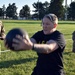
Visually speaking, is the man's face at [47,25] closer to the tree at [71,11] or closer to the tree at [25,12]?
the tree at [71,11]

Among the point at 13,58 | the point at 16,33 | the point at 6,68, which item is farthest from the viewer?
the point at 13,58

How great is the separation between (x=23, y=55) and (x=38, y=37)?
7601 millimetres

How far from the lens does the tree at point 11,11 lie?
12288 centimetres

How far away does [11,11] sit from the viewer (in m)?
124

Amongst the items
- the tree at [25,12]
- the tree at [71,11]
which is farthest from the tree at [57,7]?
the tree at [25,12]

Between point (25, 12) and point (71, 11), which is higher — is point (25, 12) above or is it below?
below

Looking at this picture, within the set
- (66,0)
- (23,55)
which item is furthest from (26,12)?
(23,55)

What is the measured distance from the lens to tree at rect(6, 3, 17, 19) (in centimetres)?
12288

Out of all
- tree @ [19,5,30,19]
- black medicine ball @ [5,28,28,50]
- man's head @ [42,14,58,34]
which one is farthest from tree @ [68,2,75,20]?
black medicine ball @ [5,28,28,50]

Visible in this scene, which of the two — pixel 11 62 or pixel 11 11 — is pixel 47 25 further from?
pixel 11 11

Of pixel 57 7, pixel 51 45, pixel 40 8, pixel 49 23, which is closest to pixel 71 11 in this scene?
pixel 57 7

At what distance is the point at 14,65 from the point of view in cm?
1027

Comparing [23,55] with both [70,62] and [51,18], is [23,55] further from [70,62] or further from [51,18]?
[51,18]

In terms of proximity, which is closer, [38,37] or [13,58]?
[38,37]
